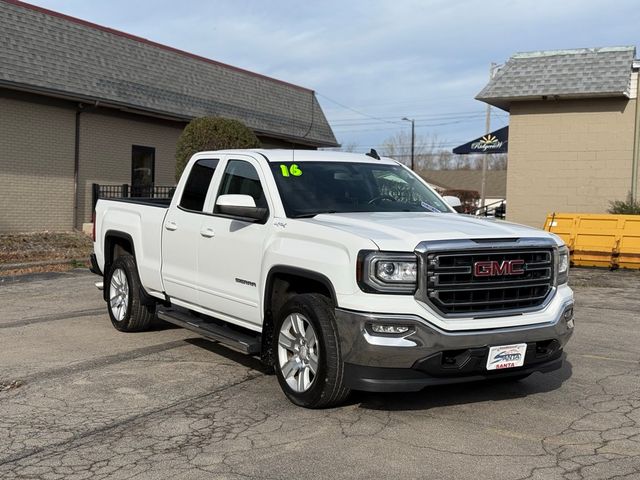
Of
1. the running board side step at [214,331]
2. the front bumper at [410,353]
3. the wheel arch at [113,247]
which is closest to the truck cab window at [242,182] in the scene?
the running board side step at [214,331]

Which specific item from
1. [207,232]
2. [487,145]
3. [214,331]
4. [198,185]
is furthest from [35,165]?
[487,145]

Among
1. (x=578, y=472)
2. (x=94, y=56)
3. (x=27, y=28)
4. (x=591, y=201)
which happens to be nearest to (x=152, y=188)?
(x=94, y=56)

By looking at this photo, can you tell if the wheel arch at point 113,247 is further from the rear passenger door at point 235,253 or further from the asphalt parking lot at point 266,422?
the rear passenger door at point 235,253

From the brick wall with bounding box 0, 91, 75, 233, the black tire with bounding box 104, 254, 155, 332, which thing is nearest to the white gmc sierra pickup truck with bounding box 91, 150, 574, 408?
the black tire with bounding box 104, 254, 155, 332

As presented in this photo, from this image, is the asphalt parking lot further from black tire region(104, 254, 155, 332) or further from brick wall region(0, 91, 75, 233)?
brick wall region(0, 91, 75, 233)

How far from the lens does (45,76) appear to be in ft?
58.7

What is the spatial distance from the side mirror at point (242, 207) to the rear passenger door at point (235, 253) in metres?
0.08

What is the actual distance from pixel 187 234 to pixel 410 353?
2999 mm

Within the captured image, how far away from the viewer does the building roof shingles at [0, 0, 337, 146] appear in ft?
58.2

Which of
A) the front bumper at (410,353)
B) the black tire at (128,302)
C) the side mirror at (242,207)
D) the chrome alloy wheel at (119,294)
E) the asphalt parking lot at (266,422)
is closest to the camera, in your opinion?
the asphalt parking lot at (266,422)

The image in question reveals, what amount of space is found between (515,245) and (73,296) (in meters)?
7.83

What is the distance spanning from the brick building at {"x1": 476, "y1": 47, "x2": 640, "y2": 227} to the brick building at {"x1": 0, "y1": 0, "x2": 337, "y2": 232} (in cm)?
914

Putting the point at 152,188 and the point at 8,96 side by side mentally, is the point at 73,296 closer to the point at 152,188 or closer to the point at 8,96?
the point at 8,96

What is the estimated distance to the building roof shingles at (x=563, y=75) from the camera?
17953 millimetres
